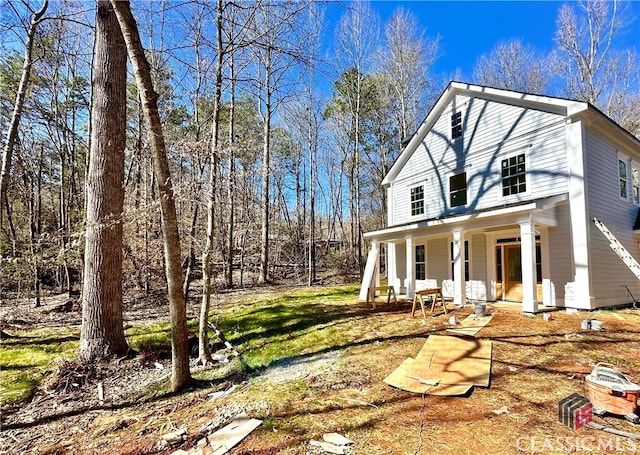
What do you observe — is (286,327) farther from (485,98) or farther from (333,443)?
(485,98)

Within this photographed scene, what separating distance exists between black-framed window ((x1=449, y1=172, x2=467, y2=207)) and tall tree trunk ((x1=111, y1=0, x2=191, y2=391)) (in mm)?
9692

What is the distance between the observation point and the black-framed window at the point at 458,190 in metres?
10.9

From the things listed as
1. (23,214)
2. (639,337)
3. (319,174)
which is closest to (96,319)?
(639,337)

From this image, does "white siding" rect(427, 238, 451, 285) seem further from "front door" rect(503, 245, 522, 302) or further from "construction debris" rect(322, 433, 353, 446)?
"construction debris" rect(322, 433, 353, 446)

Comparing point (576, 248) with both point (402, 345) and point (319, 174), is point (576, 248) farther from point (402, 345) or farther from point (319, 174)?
point (319, 174)

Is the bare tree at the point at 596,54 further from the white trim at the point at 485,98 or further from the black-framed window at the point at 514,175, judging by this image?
the black-framed window at the point at 514,175

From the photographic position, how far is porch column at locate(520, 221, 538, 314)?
24.1 ft

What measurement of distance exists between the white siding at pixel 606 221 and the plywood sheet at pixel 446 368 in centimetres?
513

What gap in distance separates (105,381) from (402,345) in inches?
204

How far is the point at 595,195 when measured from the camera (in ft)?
26.8

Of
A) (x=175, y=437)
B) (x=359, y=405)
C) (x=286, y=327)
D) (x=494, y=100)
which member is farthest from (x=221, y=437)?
(x=494, y=100)

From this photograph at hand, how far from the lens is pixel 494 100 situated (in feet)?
33.2

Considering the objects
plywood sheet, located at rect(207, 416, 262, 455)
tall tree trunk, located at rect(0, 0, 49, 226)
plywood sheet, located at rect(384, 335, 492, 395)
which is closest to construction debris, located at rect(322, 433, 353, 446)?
plywood sheet, located at rect(207, 416, 262, 455)

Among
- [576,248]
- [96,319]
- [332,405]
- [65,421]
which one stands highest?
[576,248]
